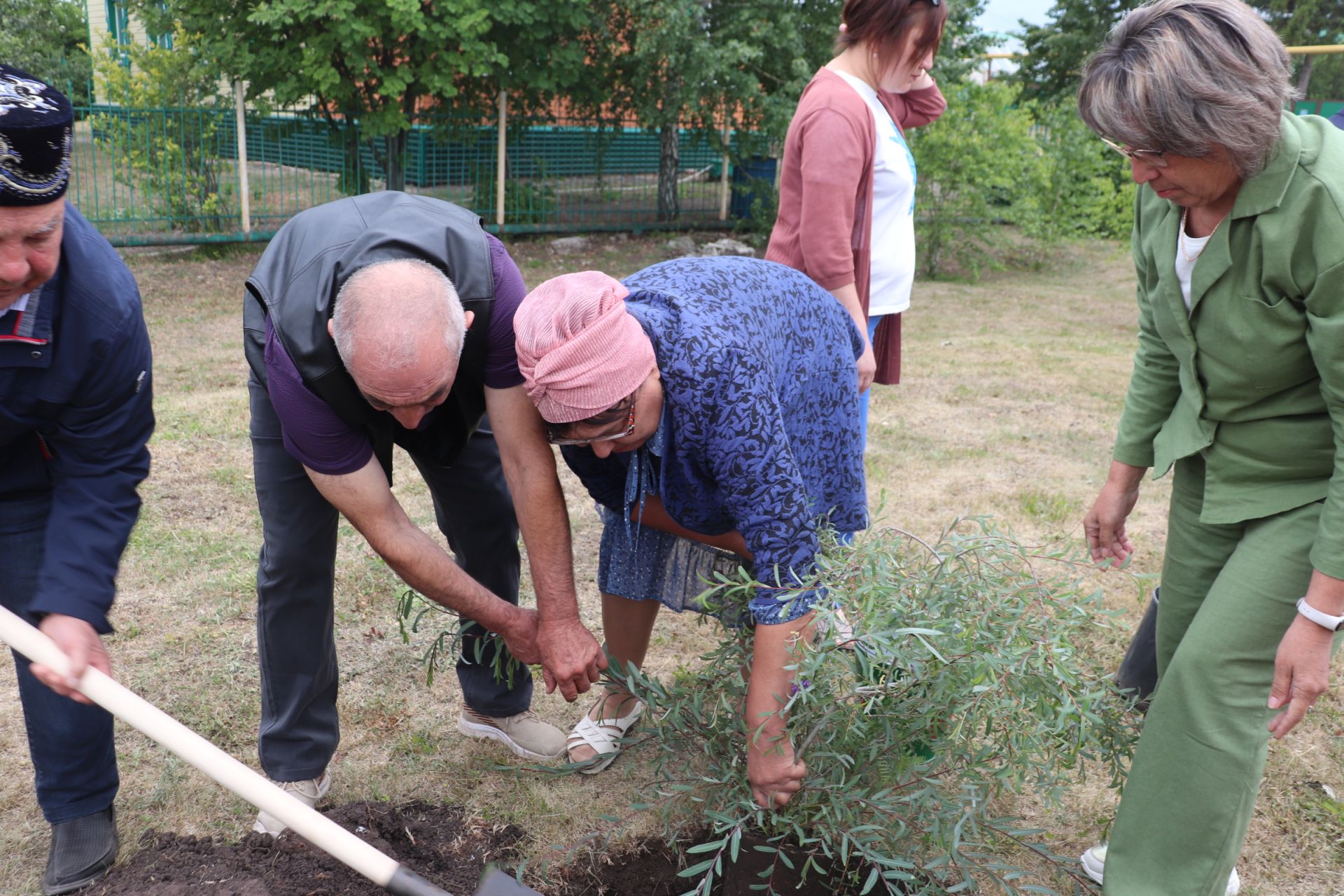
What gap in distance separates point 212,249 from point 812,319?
938cm

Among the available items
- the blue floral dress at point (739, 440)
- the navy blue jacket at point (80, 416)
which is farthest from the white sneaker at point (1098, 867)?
the navy blue jacket at point (80, 416)

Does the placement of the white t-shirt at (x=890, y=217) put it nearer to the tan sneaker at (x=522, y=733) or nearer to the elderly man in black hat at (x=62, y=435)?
the tan sneaker at (x=522, y=733)

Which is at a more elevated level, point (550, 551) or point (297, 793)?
point (550, 551)

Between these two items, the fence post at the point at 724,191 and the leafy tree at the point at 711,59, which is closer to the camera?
the leafy tree at the point at 711,59

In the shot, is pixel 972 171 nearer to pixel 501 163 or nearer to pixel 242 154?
pixel 501 163

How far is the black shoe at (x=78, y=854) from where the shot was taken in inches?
99.6

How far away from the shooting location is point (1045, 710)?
77.7 inches

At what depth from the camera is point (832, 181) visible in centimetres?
326

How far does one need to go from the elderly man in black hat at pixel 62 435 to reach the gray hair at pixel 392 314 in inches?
21.8

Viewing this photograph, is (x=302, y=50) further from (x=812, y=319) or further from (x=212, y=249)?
(x=812, y=319)

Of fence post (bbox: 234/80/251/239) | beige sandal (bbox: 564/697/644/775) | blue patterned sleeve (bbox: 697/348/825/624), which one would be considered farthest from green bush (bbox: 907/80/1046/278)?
blue patterned sleeve (bbox: 697/348/825/624)

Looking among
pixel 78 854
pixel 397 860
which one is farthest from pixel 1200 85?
pixel 78 854

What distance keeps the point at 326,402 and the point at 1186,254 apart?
1769 mm

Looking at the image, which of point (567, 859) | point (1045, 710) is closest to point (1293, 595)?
point (1045, 710)
